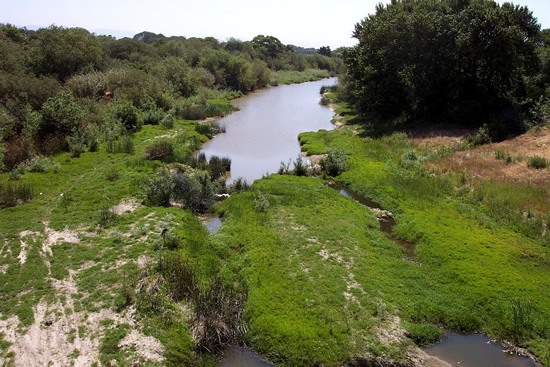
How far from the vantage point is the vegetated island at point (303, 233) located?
30.9ft

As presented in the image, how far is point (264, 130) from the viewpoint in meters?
34.1

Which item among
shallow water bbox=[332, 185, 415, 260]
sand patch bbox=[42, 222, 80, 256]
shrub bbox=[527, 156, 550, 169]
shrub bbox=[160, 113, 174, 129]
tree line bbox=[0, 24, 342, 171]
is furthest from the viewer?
shrub bbox=[160, 113, 174, 129]

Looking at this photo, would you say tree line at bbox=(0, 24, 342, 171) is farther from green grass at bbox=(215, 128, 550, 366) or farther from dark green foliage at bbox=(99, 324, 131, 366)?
dark green foliage at bbox=(99, 324, 131, 366)

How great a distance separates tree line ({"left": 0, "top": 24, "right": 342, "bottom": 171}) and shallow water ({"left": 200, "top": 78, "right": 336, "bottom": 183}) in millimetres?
3865

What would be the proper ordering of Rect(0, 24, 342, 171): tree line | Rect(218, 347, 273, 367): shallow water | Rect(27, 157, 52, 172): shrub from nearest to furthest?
1. Rect(218, 347, 273, 367): shallow water
2. Rect(27, 157, 52, 172): shrub
3. Rect(0, 24, 342, 171): tree line

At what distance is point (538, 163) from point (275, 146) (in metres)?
16.4

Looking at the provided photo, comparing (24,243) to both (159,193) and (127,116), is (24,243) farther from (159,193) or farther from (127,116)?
(127,116)

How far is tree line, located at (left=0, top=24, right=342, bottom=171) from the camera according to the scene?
2206 cm

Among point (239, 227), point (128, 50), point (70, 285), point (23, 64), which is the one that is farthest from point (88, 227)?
point (128, 50)

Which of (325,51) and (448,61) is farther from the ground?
(325,51)

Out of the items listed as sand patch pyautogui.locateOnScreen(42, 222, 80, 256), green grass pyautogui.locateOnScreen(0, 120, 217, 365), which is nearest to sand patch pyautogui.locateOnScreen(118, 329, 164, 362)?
green grass pyautogui.locateOnScreen(0, 120, 217, 365)

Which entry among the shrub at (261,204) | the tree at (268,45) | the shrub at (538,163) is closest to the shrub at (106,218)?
the shrub at (261,204)

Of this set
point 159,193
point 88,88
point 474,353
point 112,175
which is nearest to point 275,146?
point 112,175

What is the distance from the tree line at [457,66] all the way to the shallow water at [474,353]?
18917mm
